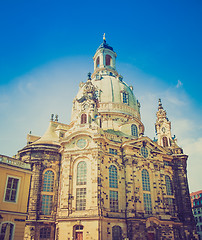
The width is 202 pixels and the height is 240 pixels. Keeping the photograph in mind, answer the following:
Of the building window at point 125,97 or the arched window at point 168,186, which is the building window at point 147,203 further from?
the building window at point 125,97

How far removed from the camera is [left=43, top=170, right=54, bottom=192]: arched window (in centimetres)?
3419

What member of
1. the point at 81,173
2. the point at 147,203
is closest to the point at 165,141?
the point at 147,203

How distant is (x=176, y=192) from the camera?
39.0 m

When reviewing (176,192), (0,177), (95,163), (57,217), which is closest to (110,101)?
(95,163)

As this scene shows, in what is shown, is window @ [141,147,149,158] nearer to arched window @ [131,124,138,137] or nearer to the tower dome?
arched window @ [131,124,138,137]

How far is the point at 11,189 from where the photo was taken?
70.9 ft

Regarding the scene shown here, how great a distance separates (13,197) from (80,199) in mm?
11189

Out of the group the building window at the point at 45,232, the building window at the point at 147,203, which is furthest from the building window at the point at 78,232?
the building window at the point at 147,203

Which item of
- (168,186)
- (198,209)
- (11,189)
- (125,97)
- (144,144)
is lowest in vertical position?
(11,189)

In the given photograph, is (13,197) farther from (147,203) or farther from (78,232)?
(147,203)

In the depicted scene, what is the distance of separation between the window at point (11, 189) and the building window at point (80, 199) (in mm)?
10893

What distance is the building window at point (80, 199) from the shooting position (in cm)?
3049

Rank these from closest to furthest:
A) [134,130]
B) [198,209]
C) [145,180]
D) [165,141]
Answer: [145,180] → [134,130] → [165,141] → [198,209]

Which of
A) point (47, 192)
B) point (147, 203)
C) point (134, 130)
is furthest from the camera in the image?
point (134, 130)
